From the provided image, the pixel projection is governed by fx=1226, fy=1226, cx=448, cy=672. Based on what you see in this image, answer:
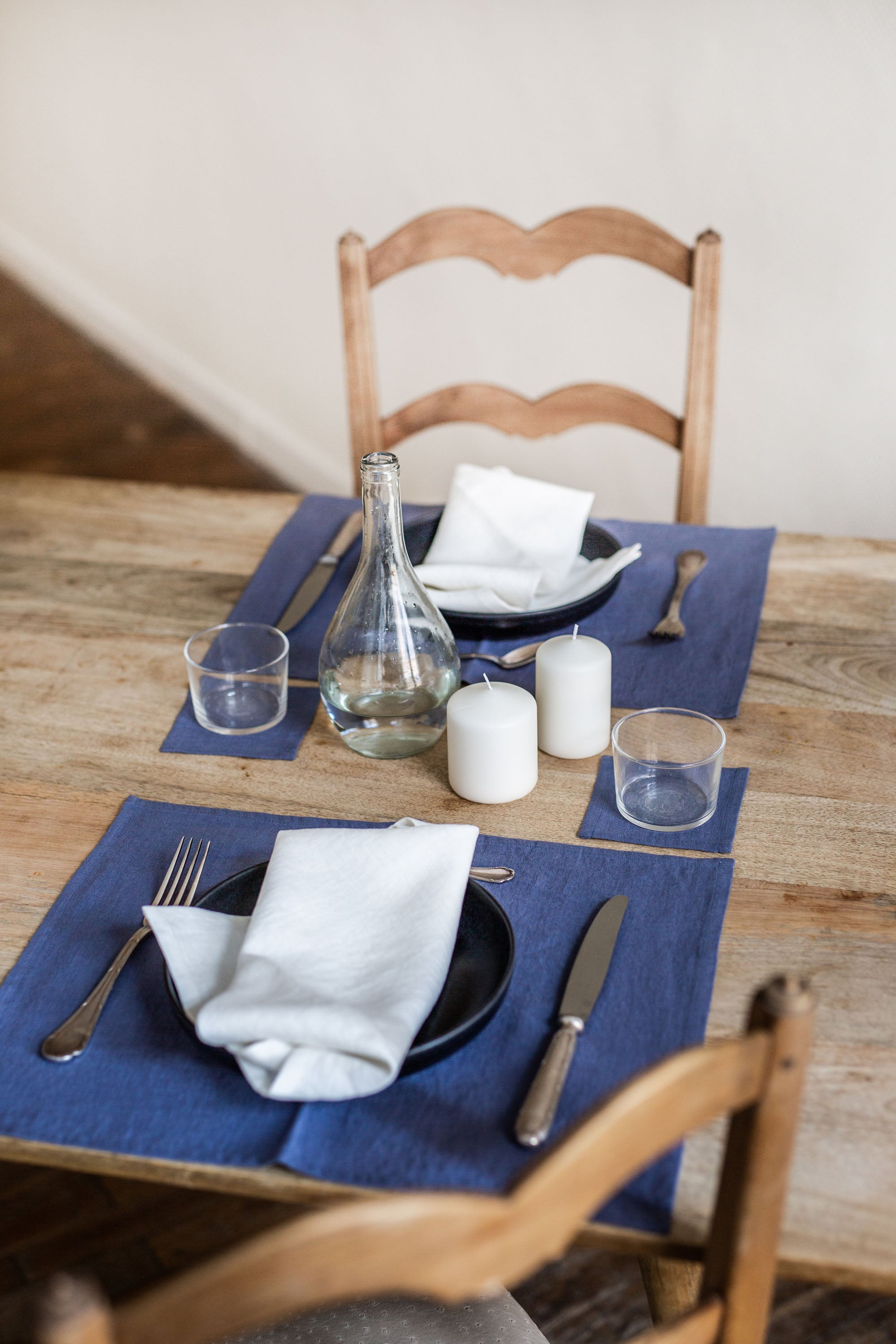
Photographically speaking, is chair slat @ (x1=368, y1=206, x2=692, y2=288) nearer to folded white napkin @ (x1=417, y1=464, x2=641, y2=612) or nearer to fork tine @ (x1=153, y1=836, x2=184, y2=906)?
folded white napkin @ (x1=417, y1=464, x2=641, y2=612)

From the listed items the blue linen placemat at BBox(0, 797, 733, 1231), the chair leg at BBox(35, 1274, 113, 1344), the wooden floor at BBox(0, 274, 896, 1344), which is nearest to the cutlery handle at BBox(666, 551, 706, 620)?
the blue linen placemat at BBox(0, 797, 733, 1231)

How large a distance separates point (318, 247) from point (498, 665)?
2.01 meters

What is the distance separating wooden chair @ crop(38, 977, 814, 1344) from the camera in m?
0.43

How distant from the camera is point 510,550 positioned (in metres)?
1.30

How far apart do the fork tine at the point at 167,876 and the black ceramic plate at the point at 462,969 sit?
0.12 feet

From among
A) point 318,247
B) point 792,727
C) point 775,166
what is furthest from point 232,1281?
point 318,247

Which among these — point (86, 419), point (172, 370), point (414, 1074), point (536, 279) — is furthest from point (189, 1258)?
point (86, 419)

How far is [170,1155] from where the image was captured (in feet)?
2.33

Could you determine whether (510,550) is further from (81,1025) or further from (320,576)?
(81,1025)

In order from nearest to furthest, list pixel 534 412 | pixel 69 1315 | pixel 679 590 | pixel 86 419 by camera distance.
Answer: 1. pixel 69 1315
2. pixel 679 590
3. pixel 534 412
4. pixel 86 419

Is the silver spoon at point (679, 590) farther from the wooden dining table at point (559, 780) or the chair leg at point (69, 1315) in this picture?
the chair leg at point (69, 1315)

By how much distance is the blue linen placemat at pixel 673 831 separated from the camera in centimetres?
94

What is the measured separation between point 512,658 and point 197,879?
381 millimetres

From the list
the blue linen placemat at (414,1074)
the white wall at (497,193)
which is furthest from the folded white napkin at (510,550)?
the white wall at (497,193)
